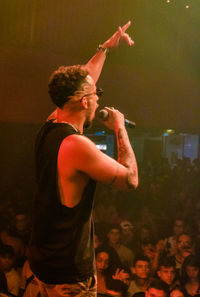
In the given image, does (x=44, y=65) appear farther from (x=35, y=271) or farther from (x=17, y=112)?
(x=35, y=271)

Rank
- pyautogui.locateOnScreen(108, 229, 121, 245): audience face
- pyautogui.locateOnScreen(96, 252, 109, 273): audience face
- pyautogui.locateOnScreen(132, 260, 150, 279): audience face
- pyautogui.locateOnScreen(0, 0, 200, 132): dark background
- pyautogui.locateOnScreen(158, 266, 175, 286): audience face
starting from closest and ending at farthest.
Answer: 1. pyautogui.locateOnScreen(158, 266, 175, 286): audience face
2. pyautogui.locateOnScreen(132, 260, 150, 279): audience face
3. pyautogui.locateOnScreen(96, 252, 109, 273): audience face
4. pyautogui.locateOnScreen(108, 229, 121, 245): audience face
5. pyautogui.locateOnScreen(0, 0, 200, 132): dark background

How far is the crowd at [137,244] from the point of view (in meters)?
3.03

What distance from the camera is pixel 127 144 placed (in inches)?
53.5

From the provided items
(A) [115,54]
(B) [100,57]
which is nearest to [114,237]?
(B) [100,57]

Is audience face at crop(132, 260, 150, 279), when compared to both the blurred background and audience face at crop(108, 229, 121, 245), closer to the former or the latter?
audience face at crop(108, 229, 121, 245)

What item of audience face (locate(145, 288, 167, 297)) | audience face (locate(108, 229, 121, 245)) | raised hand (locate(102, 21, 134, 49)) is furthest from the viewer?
audience face (locate(108, 229, 121, 245))

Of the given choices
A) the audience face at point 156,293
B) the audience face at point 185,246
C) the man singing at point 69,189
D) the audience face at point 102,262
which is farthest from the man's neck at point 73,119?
the audience face at point 185,246

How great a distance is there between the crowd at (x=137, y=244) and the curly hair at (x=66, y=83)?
44.5 inches

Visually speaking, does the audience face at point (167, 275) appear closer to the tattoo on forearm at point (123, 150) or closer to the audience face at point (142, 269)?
the audience face at point (142, 269)

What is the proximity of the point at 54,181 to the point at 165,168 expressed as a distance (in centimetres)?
553

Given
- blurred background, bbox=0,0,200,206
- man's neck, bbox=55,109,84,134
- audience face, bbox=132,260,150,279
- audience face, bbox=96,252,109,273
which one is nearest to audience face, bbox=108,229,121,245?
audience face, bbox=96,252,109,273

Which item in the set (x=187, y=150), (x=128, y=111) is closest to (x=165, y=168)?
(x=187, y=150)

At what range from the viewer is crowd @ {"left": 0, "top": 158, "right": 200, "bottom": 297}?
3.03 metres

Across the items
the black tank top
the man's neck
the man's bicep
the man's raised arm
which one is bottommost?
the black tank top
